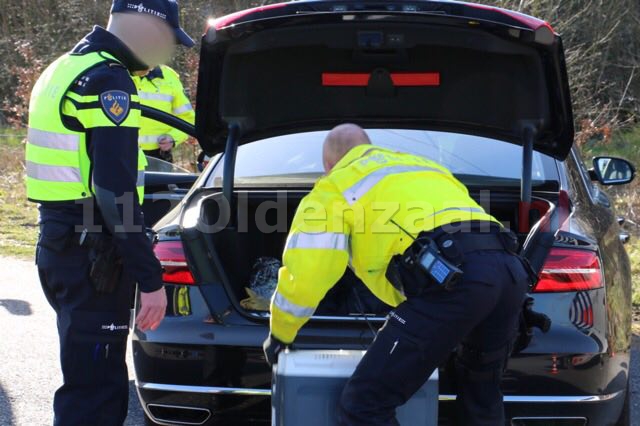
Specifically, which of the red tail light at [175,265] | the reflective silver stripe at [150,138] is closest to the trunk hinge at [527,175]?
the red tail light at [175,265]

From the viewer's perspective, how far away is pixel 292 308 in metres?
2.88

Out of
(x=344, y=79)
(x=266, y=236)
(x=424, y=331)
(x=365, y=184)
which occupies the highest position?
(x=344, y=79)

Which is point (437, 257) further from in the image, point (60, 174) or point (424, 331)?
point (60, 174)

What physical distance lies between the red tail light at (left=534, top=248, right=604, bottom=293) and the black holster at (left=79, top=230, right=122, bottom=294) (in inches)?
60.8

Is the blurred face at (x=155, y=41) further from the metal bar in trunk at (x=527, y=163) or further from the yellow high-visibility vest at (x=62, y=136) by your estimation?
the metal bar in trunk at (x=527, y=163)

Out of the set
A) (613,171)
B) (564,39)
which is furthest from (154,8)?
(564,39)

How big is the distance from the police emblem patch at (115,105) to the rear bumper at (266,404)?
105cm

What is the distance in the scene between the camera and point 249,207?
4.16 meters

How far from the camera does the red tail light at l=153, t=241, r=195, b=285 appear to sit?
134 inches

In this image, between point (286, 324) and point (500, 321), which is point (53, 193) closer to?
point (286, 324)

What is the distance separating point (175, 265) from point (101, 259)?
14.7 inches

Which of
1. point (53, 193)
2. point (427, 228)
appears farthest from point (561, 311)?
point (53, 193)

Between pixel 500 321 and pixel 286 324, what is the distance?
0.71m

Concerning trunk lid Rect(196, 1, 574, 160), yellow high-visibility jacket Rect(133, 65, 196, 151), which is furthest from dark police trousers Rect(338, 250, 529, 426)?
yellow high-visibility jacket Rect(133, 65, 196, 151)
